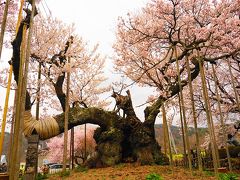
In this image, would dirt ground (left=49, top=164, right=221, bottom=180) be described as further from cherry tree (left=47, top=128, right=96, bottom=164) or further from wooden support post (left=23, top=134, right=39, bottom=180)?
cherry tree (left=47, top=128, right=96, bottom=164)

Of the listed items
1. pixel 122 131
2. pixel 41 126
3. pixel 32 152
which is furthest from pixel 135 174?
pixel 41 126

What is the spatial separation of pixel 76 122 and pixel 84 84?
28.5ft

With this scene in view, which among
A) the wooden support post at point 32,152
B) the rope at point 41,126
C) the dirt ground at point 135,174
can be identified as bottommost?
the dirt ground at point 135,174

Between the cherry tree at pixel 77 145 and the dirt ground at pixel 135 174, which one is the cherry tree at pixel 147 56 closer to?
the dirt ground at pixel 135 174

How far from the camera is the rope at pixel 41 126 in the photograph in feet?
34.6

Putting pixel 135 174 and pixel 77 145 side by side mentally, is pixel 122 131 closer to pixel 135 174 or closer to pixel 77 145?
pixel 135 174

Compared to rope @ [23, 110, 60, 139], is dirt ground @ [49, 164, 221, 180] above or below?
below

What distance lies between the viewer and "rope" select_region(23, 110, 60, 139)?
10539 mm

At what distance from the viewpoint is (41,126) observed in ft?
35.4

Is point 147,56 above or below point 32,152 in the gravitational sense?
above

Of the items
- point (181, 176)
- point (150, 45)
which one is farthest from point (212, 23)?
point (181, 176)

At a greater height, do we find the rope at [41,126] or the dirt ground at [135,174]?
the rope at [41,126]

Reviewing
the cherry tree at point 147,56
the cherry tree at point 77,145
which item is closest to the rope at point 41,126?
the cherry tree at point 147,56

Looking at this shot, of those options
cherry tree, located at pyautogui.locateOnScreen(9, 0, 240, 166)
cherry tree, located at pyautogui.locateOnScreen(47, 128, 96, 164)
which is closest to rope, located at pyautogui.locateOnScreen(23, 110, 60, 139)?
cherry tree, located at pyautogui.locateOnScreen(9, 0, 240, 166)
